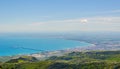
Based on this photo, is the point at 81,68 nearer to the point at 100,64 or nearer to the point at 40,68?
the point at 100,64

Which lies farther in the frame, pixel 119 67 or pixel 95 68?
pixel 95 68

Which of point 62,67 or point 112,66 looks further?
point 62,67

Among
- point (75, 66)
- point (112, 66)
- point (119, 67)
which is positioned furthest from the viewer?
point (75, 66)

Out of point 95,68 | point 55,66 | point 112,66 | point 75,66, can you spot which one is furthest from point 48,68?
point 112,66

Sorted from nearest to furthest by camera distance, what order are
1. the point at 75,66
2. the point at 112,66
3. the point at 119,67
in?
the point at 119,67 → the point at 112,66 → the point at 75,66

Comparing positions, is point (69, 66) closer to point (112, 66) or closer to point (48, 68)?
point (48, 68)

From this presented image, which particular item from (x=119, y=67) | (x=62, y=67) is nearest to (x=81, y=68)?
(x=62, y=67)

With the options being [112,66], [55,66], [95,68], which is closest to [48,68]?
[55,66]
